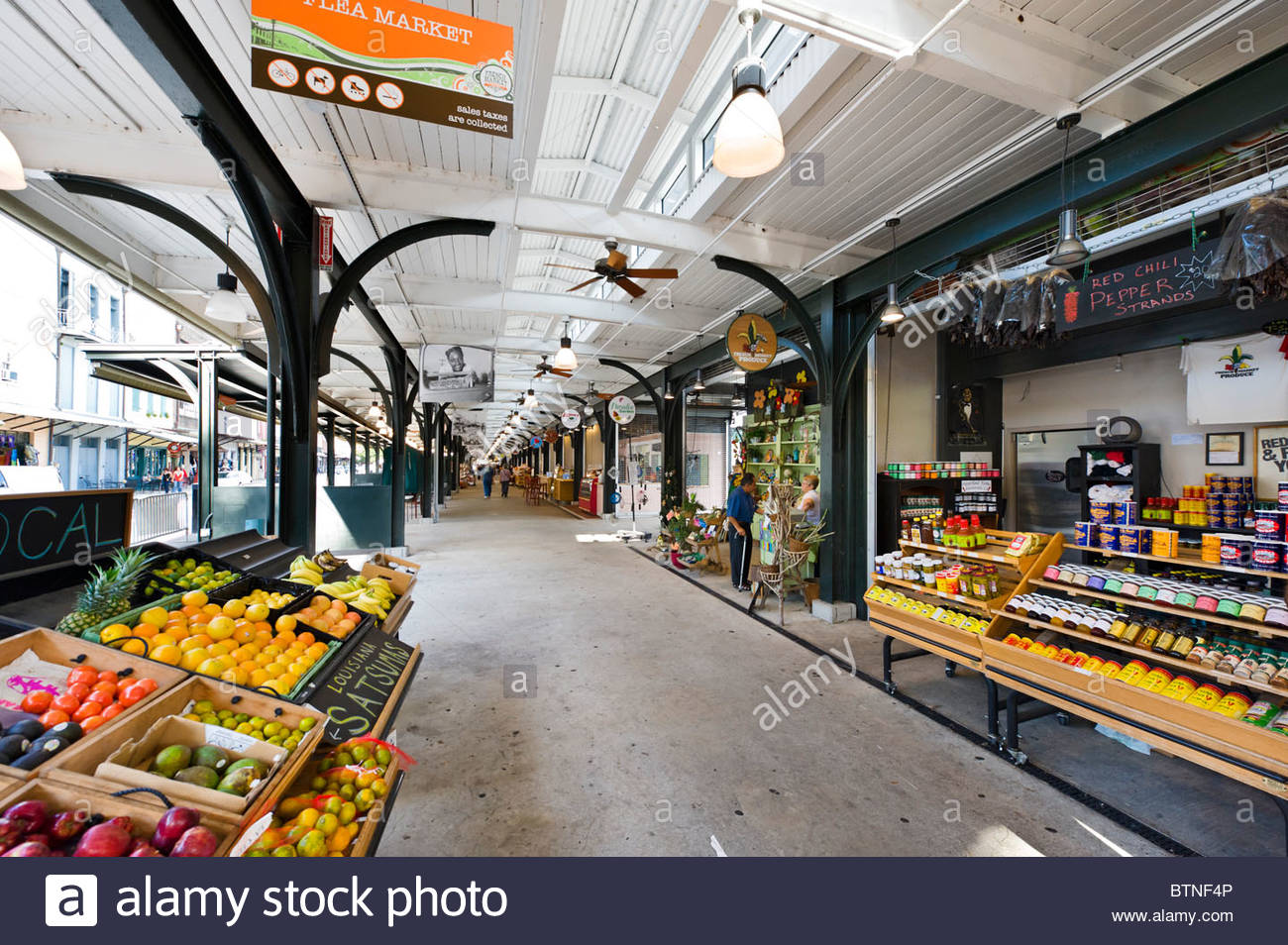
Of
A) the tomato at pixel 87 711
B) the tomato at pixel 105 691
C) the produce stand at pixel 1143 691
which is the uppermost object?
the tomato at pixel 105 691

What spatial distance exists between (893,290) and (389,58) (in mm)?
4067

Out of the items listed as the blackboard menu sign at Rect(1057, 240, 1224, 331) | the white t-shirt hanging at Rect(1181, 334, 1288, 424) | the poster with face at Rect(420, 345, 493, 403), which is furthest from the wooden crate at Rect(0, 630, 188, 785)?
the white t-shirt hanging at Rect(1181, 334, 1288, 424)

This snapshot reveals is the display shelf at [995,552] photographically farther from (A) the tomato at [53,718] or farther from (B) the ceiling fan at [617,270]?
(A) the tomato at [53,718]

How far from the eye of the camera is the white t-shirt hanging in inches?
172

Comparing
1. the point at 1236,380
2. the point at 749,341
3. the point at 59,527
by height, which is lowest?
the point at 59,527

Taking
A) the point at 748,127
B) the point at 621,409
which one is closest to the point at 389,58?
the point at 748,127

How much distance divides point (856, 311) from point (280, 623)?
6016mm

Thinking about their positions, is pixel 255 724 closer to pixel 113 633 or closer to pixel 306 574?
pixel 113 633

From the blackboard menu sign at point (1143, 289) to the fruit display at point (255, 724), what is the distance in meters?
4.78

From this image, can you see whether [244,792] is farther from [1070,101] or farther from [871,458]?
[871,458]

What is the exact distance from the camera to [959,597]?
11.8 feet

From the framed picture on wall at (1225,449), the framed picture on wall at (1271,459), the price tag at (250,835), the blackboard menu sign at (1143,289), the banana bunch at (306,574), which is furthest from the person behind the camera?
the framed picture on wall at (1225,449)

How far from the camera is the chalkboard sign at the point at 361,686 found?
2020mm

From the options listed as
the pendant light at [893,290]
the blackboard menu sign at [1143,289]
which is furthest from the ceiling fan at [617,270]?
the blackboard menu sign at [1143,289]
